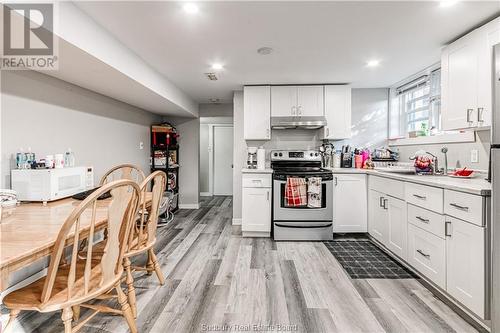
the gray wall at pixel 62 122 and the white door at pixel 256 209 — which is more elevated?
the gray wall at pixel 62 122

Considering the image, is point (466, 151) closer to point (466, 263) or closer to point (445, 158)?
point (445, 158)

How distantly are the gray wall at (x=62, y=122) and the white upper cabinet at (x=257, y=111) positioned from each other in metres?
1.83

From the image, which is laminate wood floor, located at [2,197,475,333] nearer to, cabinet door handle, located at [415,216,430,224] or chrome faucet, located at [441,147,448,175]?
cabinet door handle, located at [415,216,430,224]

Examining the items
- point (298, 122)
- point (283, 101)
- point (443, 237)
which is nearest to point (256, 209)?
point (298, 122)

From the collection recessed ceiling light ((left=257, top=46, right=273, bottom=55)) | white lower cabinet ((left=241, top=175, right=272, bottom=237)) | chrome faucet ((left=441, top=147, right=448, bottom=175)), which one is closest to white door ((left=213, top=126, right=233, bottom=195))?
white lower cabinet ((left=241, top=175, right=272, bottom=237))

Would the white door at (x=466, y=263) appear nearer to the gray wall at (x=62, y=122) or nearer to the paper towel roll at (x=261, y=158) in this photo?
the paper towel roll at (x=261, y=158)

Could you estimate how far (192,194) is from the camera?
5199 millimetres

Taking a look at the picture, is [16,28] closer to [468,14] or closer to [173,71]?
[173,71]

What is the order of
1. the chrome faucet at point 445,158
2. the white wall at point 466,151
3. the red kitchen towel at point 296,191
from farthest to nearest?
1. the red kitchen towel at point 296,191
2. the chrome faucet at point 445,158
3. the white wall at point 466,151

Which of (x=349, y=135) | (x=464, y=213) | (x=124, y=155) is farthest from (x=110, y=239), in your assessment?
(x=349, y=135)

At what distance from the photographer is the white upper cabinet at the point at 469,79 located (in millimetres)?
1938

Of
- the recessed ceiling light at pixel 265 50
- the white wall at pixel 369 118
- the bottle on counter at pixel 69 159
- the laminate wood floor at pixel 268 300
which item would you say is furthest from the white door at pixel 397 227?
the bottle on counter at pixel 69 159

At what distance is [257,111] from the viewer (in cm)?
375

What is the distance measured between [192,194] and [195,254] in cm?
246
